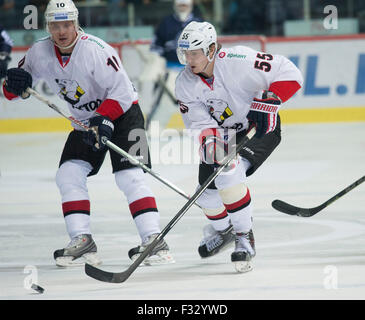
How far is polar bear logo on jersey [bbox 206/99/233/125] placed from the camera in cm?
418

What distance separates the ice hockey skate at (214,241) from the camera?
14.3 feet

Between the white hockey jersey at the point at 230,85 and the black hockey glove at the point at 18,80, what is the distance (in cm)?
67

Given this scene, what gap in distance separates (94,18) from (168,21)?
1041 millimetres

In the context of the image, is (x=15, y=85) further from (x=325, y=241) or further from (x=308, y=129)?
(x=308, y=129)

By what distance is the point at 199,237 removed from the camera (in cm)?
483

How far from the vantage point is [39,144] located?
9.12 m

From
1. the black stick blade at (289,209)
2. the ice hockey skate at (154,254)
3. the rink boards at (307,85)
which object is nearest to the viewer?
the ice hockey skate at (154,254)

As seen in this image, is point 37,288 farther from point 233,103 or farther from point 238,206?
point 233,103

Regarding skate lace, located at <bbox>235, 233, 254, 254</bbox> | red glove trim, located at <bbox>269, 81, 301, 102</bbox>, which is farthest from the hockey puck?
red glove trim, located at <bbox>269, 81, 301, 102</bbox>

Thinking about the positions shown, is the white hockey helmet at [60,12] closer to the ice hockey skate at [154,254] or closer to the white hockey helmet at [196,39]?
the white hockey helmet at [196,39]

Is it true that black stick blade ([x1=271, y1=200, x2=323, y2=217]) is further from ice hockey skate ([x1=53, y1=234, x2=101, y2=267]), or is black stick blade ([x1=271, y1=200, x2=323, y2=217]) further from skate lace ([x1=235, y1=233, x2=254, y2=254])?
ice hockey skate ([x1=53, y1=234, x2=101, y2=267])

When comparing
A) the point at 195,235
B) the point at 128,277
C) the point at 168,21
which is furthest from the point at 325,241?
the point at 168,21

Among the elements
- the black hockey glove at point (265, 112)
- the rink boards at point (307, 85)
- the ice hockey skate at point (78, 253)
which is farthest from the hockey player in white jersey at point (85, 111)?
the rink boards at point (307, 85)

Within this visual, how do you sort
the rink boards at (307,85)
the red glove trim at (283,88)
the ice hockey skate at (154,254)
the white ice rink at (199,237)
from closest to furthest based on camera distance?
1. the white ice rink at (199,237)
2. the red glove trim at (283,88)
3. the ice hockey skate at (154,254)
4. the rink boards at (307,85)
